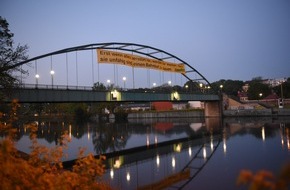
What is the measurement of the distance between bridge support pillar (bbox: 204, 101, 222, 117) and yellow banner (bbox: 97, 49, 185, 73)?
146 ft

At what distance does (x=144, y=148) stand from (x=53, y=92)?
15628mm

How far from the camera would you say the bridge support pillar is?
101 meters

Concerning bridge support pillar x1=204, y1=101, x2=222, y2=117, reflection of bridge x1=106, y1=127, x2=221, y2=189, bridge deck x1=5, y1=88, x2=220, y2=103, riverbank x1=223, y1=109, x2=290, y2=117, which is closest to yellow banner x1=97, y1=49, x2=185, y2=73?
bridge deck x1=5, y1=88, x2=220, y2=103

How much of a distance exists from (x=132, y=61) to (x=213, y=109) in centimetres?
6110

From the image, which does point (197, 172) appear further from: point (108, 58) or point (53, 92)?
point (53, 92)

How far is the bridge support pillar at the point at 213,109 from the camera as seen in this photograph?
331 feet

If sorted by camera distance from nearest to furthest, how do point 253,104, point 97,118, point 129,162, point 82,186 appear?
1. point 82,186
2. point 129,162
3. point 253,104
4. point 97,118

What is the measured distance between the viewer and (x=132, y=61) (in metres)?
48.4

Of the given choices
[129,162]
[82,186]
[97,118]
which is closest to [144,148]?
[129,162]

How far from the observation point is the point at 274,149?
113ft

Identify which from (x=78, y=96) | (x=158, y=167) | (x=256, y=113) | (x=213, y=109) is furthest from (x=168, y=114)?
(x=158, y=167)

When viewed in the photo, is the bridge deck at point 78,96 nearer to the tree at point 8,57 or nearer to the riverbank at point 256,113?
the tree at point 8,57

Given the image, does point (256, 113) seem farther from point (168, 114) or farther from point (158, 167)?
point (158, 167)

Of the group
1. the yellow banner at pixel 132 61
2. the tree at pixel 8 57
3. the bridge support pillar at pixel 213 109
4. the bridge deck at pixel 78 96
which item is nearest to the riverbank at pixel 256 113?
the bridge support pillar at pixel 213 109
